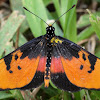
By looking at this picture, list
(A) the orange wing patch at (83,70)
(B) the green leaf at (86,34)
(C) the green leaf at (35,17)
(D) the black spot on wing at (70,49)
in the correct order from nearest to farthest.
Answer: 1. (A) the orange wing patch at (83,70)
2. (D) the black spot on wing at (70,49)
3. (C) the green leaf at (35,17)
4. (B) the green leaf at (86,34)

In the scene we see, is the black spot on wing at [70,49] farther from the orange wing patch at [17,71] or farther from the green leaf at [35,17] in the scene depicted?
the green leaf at [35,17]

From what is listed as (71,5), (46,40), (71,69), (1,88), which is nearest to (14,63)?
(1,88)

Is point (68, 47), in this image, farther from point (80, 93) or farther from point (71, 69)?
point (80, 93)

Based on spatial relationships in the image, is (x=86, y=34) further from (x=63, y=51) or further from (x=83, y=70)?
(x=83, y=70)

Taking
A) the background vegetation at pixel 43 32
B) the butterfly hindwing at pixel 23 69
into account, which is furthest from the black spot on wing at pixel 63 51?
the background vegetation at pixel 43 32

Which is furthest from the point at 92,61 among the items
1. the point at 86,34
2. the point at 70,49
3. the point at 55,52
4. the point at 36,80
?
the point at 86,34

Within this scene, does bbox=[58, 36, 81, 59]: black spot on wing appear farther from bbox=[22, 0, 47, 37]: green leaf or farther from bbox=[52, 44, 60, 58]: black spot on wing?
bbox=[22, 0, 47, 37]: green leaf

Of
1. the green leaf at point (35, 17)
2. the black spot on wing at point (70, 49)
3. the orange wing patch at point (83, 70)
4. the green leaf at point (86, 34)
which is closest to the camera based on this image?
the orange wing patch at point (83, 70)
